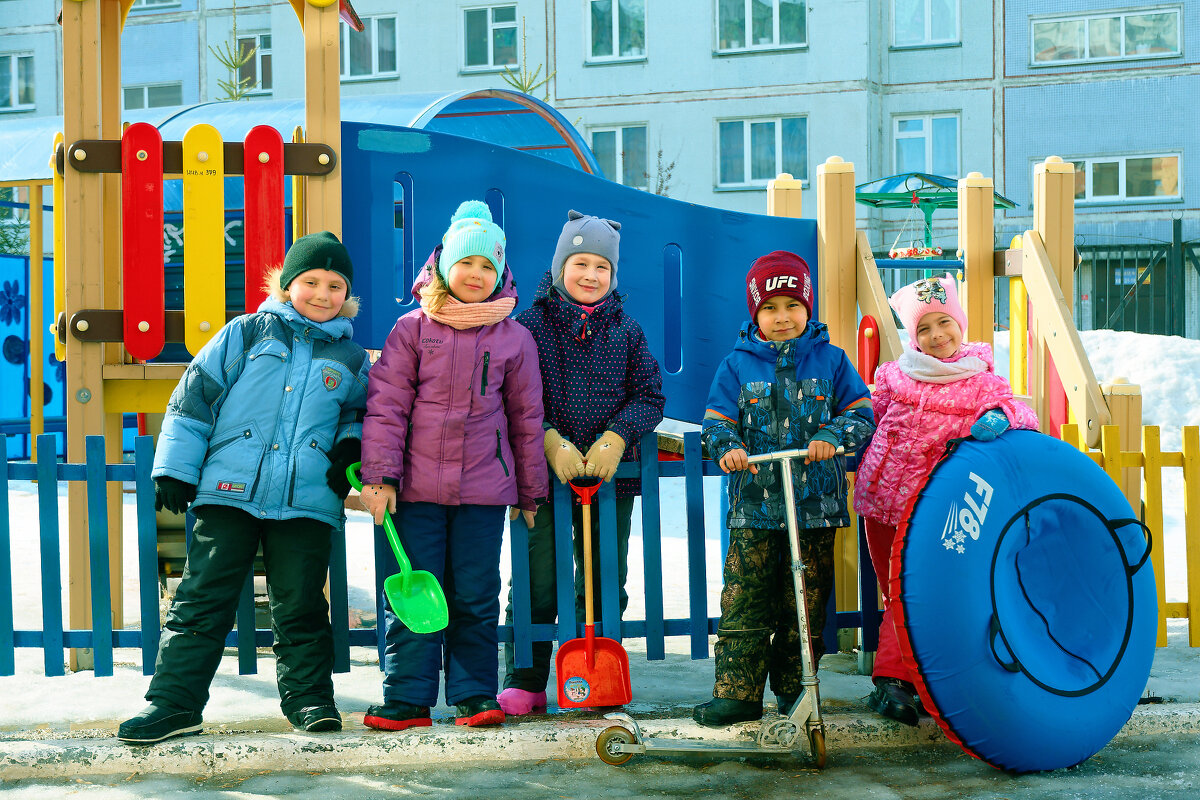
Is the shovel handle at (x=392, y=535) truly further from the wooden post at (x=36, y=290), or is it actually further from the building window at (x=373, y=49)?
the building window at (x=373, y=49)

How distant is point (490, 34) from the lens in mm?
23672

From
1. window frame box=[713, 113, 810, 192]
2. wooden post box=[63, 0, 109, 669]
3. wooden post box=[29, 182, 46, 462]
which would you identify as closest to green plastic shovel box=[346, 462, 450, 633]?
wooden post box=[63, 0, 109, 669]

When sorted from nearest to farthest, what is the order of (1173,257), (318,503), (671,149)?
(318,503) → (1173,257) → (671,149)

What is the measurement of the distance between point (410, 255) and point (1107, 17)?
20926 millimetres

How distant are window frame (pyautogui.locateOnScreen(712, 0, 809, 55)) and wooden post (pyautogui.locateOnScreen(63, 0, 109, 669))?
753 inches

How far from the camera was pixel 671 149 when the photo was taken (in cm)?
2294

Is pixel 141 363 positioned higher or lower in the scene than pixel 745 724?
higher

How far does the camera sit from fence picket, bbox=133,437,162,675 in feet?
13.2

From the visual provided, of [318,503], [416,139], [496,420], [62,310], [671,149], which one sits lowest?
[318,503]

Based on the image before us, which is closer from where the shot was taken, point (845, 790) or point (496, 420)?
point (845, 790)

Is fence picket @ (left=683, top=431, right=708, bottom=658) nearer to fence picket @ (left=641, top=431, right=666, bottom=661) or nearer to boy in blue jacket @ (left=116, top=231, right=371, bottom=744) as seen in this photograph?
fence picket @ (left=641, top=431, right=666, bottom=661)

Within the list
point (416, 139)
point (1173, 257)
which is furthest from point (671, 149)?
point (416, 139)

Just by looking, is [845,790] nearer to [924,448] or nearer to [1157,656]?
[924,448]

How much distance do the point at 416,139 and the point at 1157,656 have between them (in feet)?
13.0
